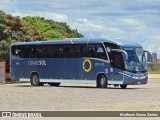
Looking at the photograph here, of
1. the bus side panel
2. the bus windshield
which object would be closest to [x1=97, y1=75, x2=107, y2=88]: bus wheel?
the bus windshield

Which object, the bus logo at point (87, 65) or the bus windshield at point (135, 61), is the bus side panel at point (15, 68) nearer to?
the bus logo at point (87, 65)

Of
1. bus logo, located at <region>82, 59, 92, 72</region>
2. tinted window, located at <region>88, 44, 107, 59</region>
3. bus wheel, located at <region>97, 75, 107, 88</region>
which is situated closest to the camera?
tinted window, located at <region>88, 44, 107, 59</region>

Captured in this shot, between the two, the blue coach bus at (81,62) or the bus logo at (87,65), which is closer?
the blue coach bus at (81,62)

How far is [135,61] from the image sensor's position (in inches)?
1427

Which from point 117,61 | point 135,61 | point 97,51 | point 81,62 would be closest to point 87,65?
point 81,62

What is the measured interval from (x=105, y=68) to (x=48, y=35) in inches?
1082

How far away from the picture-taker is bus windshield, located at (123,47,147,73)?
1407 inches

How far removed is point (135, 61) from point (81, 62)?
3.76 metres

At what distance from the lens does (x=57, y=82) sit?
132 ft

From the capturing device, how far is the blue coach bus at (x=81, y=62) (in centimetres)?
3575

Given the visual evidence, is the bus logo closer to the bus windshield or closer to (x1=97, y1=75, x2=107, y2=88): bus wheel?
(x1=97, y1=75, x2=107, y2=88): bus wheel

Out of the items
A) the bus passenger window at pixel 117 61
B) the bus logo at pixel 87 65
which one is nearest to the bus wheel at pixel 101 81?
the bus logo at pixel 87 65

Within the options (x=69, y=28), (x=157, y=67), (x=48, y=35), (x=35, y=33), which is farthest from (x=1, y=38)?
(x=157, y=67)

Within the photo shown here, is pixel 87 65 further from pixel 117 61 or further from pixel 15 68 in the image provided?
pixel 15 68
